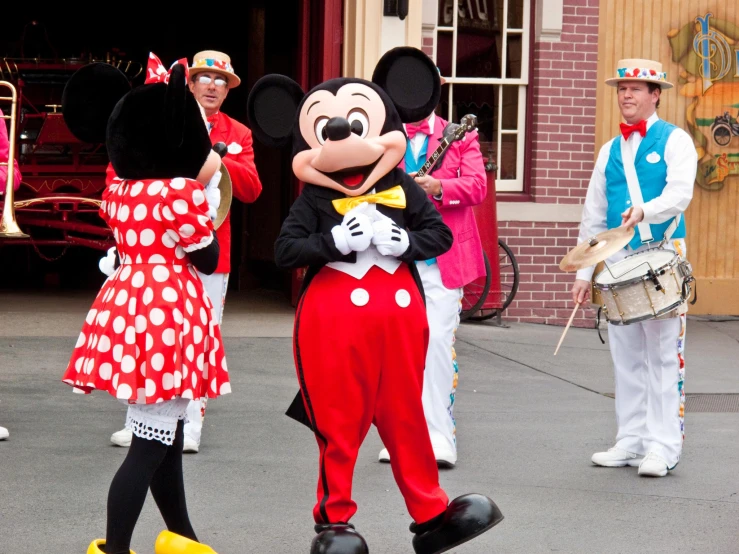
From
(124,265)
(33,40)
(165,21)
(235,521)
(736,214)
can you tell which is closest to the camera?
(124,265)

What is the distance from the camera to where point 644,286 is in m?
5.45

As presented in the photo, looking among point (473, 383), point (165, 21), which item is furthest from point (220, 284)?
point (165, 21)

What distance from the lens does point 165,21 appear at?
15.1 metres

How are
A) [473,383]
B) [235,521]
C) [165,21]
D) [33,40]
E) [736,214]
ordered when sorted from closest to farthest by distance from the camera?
[235,521], [473,383], [736,214], [33,40], [165,21]

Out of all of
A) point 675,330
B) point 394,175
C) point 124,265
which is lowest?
point 675,330

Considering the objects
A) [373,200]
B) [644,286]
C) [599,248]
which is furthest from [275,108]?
[644,286]

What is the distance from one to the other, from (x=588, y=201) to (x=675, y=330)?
2.52 ft

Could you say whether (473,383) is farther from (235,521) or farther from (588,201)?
(235,521)

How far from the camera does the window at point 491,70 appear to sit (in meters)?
10.8

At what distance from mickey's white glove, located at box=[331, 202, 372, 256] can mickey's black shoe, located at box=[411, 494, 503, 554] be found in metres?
0.95

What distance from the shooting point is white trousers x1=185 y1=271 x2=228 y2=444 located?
5.75m

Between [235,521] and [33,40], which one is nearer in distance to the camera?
[235,521]

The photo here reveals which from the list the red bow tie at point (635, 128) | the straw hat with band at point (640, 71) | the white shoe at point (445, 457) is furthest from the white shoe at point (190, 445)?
the straw hat with band at point (640, 71)

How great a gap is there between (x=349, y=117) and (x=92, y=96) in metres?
0.93
